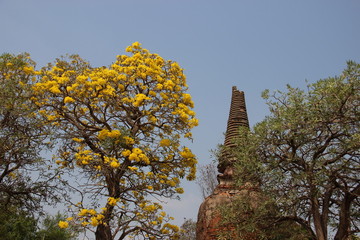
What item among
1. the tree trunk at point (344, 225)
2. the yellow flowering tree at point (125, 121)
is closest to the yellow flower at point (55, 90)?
the yellow flowering tree at point (125, 121)

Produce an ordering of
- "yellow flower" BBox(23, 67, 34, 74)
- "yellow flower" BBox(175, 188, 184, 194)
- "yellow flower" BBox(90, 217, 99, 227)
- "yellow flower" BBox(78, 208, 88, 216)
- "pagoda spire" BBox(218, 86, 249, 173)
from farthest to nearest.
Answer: "yellow flower" BBox(175, 188, 184, 194), "pagoda spire" BBox(218, 86, 249, 173), "yellow flower" BBox(23, 67, 34, 74), "yellow flower" BBox(78, 208, 88, 216), "yellow flower" BBox(90, 217, 99, 227)

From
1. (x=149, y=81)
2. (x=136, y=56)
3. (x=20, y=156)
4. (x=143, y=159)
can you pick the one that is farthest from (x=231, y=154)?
(x=20, y=156)

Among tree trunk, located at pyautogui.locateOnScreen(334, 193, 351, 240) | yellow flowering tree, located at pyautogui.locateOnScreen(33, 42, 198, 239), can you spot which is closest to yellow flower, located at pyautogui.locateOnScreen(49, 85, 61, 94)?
yellow flowering tree, located at pyautogui.locateOnScreen(33, 42, 198, 239)

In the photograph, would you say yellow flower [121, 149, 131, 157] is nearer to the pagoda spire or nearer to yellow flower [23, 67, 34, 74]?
the pagoda spire

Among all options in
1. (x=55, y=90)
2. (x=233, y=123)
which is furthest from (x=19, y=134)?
(x=233, y=123)

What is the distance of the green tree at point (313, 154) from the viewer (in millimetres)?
13477

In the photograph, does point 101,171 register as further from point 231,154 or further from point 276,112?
point 276,112

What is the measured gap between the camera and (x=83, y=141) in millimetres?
19109

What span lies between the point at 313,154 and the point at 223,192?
5023 mm

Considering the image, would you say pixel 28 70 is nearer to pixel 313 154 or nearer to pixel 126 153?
pixel 126 153

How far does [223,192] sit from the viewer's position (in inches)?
693

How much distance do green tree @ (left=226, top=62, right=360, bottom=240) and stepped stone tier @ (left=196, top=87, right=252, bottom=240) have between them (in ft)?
6.09

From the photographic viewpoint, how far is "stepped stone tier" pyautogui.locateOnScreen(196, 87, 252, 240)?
1658 centimetres

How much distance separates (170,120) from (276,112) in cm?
605
